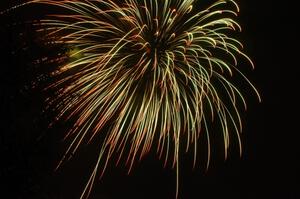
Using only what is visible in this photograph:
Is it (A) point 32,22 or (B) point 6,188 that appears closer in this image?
(B) point 6,188

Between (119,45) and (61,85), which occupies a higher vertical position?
(119,45)

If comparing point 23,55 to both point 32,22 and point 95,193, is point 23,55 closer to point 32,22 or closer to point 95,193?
point 32,22

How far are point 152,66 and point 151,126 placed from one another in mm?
1318

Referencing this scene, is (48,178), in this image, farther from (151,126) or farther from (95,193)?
(95,193)

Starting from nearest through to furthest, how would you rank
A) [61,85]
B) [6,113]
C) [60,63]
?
[6,113] → [60,63] → [61,85]

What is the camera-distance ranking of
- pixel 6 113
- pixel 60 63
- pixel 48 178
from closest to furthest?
pixel 6 113 < pixel 48 178 < pixel 60 63

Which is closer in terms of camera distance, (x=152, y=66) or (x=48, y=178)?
(x=48, y=178)

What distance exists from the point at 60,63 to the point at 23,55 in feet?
3.79

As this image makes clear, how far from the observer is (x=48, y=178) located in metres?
9.39

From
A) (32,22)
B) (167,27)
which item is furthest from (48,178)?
(167,27)

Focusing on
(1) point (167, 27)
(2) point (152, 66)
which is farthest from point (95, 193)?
(1) point (167, 27)

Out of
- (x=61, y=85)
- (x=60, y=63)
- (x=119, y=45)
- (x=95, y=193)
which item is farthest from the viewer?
(x=95, y=193)

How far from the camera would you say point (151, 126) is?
40.5 feet

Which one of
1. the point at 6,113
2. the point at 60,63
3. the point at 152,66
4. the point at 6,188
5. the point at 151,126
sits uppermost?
the point at 152,66
